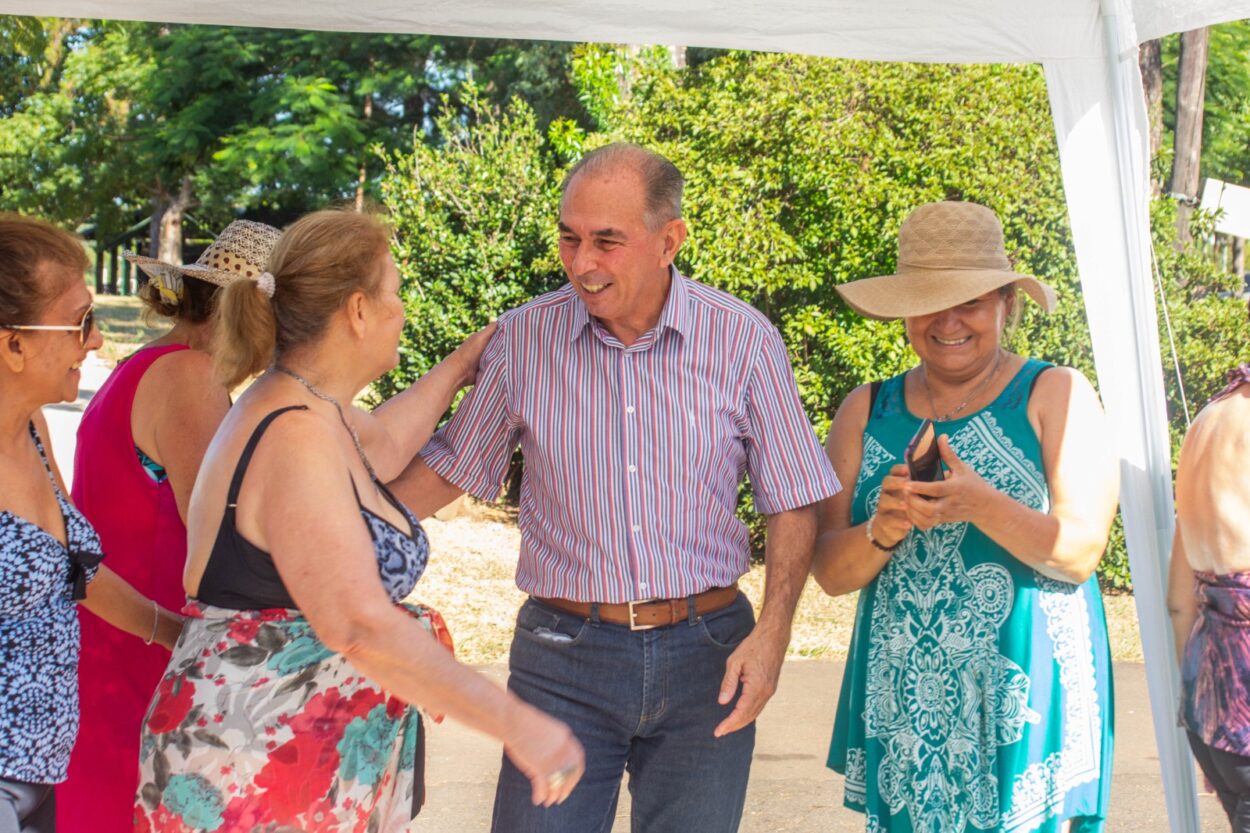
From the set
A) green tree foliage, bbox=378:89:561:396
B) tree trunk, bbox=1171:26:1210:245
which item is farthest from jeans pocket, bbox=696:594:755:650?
tree trunk, bbox=1171:26:1210:245

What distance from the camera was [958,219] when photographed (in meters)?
2.90

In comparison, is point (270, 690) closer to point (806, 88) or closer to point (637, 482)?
point (637, 482)

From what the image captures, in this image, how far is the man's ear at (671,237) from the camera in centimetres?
275

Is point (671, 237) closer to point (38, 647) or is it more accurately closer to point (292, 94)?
point (38, 647)

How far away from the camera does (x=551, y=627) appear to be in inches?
107

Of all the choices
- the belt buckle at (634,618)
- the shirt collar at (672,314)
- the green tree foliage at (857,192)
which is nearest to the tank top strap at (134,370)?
the shirt collar at (672,314)

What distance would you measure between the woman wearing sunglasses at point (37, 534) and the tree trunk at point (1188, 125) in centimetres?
655

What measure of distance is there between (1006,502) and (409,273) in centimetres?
Result: 607

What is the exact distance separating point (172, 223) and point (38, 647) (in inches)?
1086

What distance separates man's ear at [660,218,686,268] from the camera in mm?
2750

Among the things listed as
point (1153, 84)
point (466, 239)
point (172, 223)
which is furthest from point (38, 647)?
point (172, 223)

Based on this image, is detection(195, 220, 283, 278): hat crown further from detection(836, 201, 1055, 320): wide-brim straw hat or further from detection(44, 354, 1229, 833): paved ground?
detection(44, 354, 1229, 833): paved ground

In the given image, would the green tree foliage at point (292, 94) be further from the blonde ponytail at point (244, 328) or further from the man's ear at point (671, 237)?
the blonde ponytail at point (244, 328)

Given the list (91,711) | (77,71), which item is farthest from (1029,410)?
(77,71)
